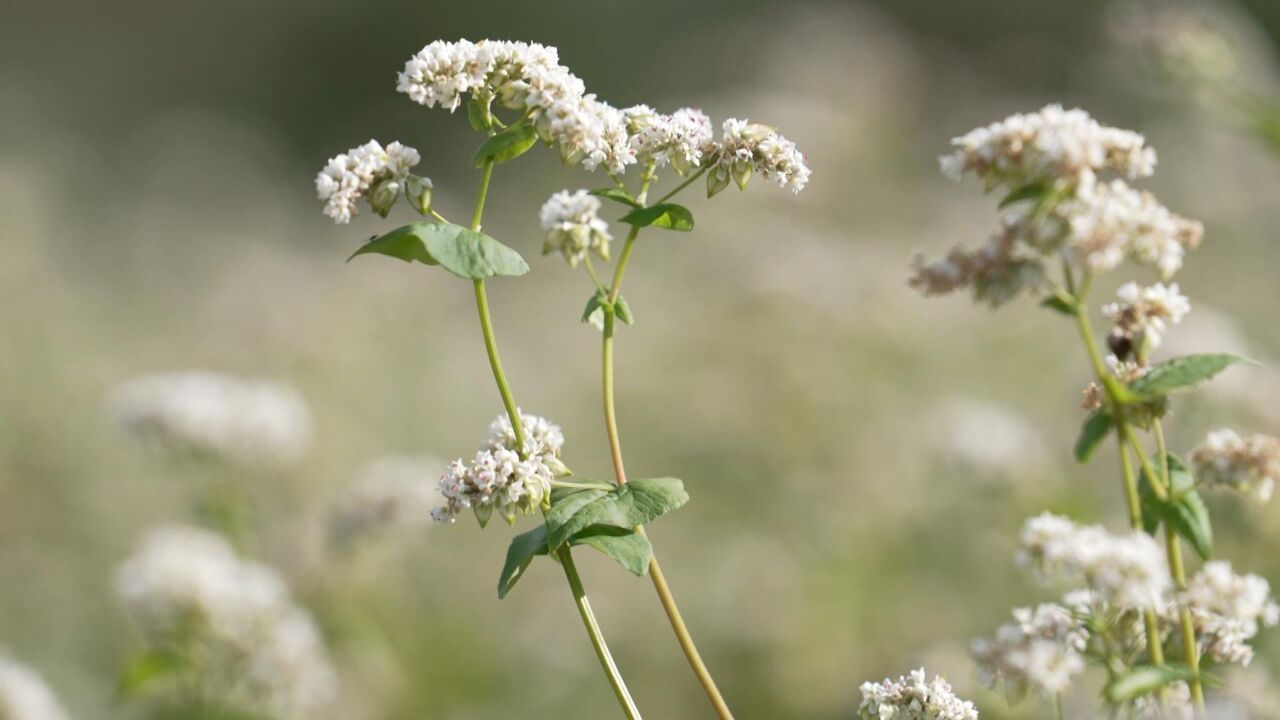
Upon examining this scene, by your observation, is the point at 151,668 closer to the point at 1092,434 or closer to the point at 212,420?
the point at 212,420

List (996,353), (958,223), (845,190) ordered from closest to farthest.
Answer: (996,353) < (958,223) < (845,190)

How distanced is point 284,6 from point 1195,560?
21556 millimetres

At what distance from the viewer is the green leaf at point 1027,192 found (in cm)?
142

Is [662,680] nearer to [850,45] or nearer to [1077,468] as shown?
[1077,468]

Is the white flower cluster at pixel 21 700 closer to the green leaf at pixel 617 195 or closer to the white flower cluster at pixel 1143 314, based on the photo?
the green leaf at pixel 617 195

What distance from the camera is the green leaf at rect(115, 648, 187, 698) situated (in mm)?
2795

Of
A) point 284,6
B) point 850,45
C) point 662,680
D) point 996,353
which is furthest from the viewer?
point 284,6

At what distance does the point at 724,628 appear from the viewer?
4.67 m

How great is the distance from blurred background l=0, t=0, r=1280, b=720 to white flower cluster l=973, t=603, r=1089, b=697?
54 centimetres

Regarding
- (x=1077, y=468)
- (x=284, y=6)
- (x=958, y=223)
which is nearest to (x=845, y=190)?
(x=958, y=223)

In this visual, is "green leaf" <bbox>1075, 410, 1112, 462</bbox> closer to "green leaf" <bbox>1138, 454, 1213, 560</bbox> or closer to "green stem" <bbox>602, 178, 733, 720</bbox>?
"green leaf" <bbox>1138, 454, 1213, 560</bbox>

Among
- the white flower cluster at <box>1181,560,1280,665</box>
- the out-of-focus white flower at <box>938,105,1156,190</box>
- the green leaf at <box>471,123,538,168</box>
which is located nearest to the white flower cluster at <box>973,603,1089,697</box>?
the white flower cluster at <box>1181,560,1280,665</box>

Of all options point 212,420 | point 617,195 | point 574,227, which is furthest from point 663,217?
point 212,420

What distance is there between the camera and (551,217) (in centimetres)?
162
